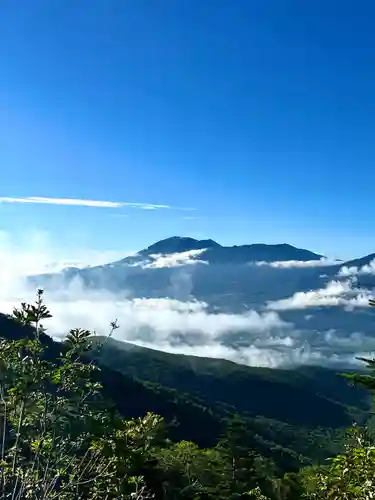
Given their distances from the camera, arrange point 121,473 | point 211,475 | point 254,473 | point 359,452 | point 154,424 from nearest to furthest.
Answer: point 359,452 → point 121,473 → point 154,424 → point 211,475 → point 254,473

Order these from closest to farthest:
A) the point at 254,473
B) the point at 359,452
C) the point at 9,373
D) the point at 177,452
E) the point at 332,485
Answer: the point at 9,373 < the point at 359,452 < the point at 332,485 < the point at 254,473 < the point at 177,452

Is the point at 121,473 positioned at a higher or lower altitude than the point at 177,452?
higher

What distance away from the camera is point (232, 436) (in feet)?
116

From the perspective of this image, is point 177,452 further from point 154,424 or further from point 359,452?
point 359,452

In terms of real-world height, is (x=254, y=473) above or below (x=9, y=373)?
below

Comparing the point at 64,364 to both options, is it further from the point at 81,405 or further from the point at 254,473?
the point at 254,473

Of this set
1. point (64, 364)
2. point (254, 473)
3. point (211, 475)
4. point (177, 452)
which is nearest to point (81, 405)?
point (64, 364)

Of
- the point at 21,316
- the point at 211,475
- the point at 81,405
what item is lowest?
the point at 211,475

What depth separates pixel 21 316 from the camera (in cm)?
1067

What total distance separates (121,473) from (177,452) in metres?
25.8

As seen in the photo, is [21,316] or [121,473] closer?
[21,316]

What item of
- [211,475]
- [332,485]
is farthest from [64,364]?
[211,475]

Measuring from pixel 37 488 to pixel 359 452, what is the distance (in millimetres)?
7580

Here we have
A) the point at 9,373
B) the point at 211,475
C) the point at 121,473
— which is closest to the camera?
the point at 9,373
